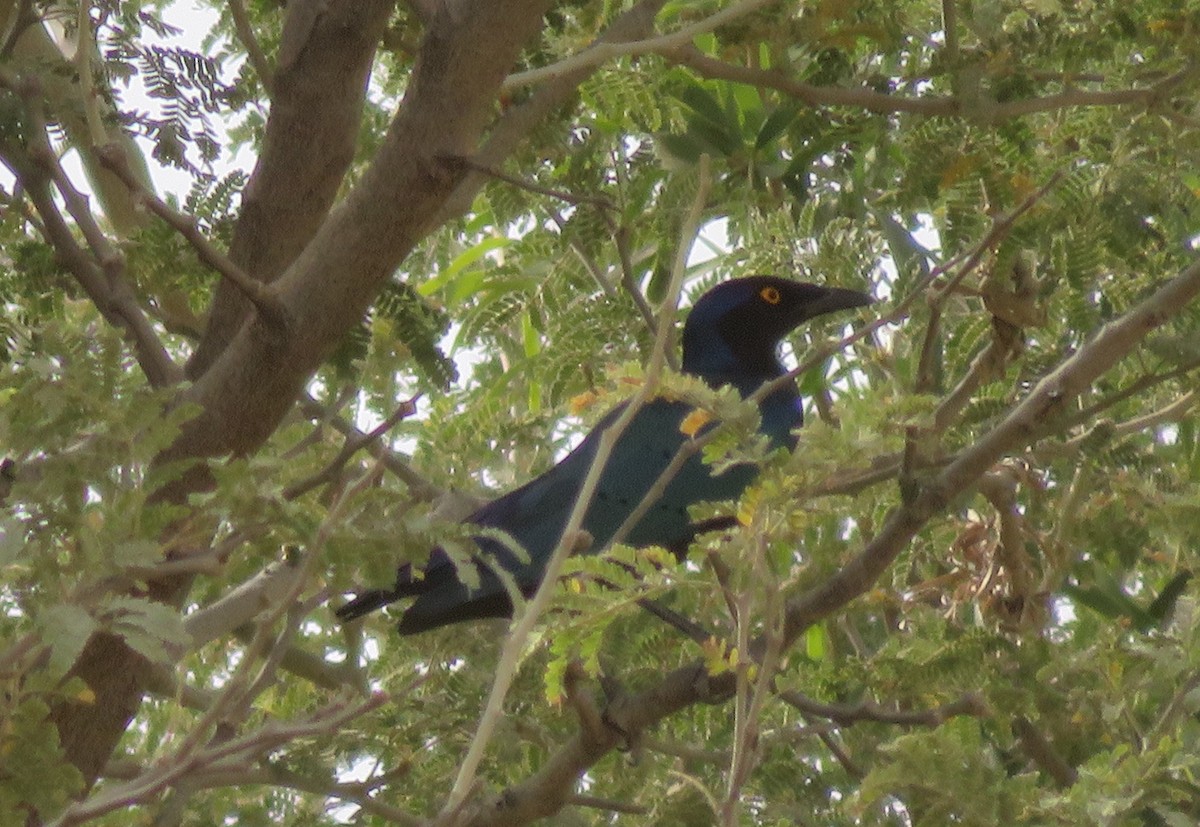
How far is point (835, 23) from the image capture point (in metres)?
3.48

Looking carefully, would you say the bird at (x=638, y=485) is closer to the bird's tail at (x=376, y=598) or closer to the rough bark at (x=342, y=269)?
the bird's tail at (x=376, y=598)

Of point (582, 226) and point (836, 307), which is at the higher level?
point (836, 307)

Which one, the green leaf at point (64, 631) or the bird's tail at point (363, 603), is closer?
the green leaf at point (64, 631)

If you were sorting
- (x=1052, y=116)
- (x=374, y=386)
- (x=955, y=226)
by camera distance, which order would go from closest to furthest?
(x=374, y=386), (x=955, y=226), (x=1052, y=116)

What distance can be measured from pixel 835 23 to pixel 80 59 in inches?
54.5

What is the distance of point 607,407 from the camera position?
2639mm

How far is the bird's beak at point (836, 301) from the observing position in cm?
433

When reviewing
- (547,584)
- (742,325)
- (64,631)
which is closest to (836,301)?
(742,325)

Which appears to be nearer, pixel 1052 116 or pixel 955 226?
pixel 955 226

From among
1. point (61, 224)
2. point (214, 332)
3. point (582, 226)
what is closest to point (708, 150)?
point (582, 226)

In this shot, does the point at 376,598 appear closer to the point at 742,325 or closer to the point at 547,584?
the point at 547,584

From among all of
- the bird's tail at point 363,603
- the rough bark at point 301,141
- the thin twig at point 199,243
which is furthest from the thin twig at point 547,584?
the bird's tail at point 363,603

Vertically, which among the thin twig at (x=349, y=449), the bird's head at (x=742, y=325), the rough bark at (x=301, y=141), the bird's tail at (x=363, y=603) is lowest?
the thin twig at (x=349, y=449)

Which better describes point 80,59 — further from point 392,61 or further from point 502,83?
point 392,61
